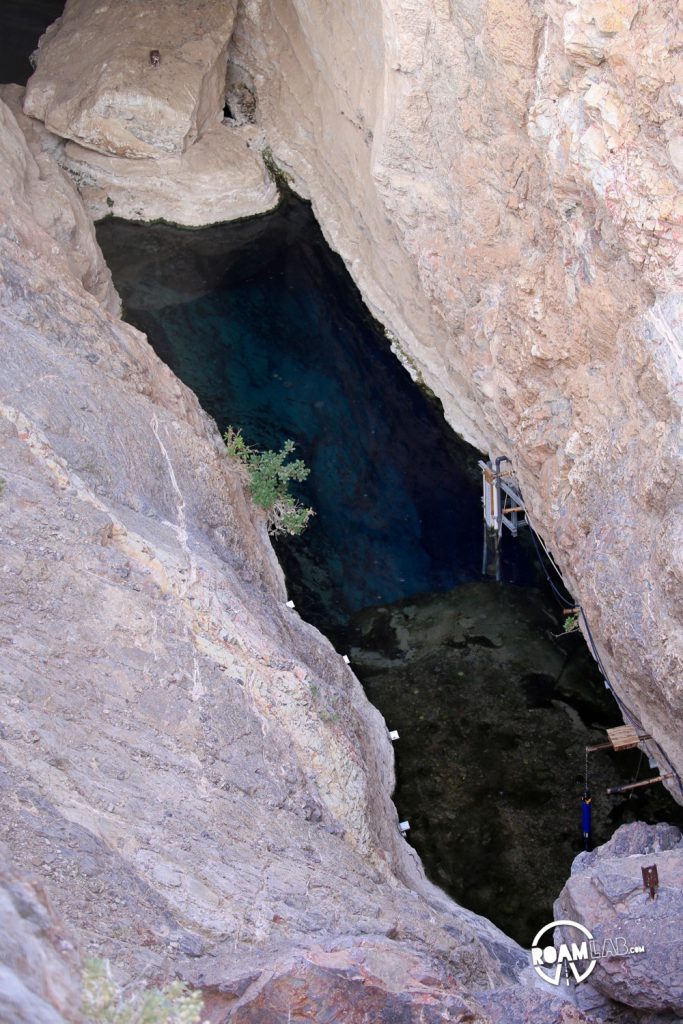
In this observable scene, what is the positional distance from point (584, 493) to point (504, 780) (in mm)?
3451

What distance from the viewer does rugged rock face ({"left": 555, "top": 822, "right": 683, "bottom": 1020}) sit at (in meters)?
8.22

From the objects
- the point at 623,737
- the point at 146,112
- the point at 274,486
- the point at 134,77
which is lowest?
the point at 274,486

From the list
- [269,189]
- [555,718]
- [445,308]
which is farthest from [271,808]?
[269,189]

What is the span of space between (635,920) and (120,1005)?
5234 mm

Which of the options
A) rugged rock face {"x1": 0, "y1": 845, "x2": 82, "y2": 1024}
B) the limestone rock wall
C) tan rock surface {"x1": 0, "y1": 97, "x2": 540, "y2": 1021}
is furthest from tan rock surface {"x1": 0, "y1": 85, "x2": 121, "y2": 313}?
rugged rock face {"x1": 0, "y1": 845, "x2": 82, "y2": 1024}

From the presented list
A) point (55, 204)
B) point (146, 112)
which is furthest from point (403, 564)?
point (146, 112)

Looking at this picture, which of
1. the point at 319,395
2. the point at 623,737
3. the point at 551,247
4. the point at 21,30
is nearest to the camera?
the point at 551,247

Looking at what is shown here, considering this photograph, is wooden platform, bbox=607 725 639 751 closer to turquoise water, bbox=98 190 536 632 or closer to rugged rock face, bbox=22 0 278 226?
turquoise water, bbox=98 190 536 632

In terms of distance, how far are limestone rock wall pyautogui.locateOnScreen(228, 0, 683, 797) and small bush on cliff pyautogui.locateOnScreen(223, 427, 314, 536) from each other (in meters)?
2.80

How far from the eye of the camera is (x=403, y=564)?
14062mm

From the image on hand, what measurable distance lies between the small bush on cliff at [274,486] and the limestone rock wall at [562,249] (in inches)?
110

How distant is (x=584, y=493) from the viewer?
36.4 ft

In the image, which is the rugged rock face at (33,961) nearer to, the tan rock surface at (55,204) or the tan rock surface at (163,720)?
the tan rock surface at (163,720)

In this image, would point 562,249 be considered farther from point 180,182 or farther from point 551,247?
point 180,182
